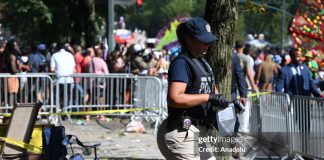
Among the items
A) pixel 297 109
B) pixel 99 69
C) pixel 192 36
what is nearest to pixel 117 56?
pixel 99 69

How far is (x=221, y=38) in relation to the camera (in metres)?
7.97

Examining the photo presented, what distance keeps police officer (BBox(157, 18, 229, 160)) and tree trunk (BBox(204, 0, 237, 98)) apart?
Result: 2309 millimetres

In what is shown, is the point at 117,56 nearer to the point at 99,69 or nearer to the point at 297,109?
the point at 99,69

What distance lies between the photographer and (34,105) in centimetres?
921

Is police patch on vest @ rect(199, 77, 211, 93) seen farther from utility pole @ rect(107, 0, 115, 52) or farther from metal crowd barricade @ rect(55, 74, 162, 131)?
utility pole @ rect(107, 0, 115, 52)

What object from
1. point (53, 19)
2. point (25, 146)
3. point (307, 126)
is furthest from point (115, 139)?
point (53, 19)

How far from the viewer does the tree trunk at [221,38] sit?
7918mm

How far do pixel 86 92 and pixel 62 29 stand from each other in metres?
16.6

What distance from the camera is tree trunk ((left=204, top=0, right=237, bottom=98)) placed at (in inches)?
312

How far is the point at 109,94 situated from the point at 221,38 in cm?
761

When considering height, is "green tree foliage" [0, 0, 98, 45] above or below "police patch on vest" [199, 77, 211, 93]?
above

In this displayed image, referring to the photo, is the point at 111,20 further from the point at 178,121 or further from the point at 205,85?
the point at 178,121

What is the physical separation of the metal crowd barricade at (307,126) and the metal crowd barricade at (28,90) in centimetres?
609

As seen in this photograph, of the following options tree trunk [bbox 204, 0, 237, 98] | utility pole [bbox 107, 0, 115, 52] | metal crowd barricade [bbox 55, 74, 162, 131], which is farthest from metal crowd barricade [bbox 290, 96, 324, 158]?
Answer: utility pole [bbox 107, 0, 115, 52]
